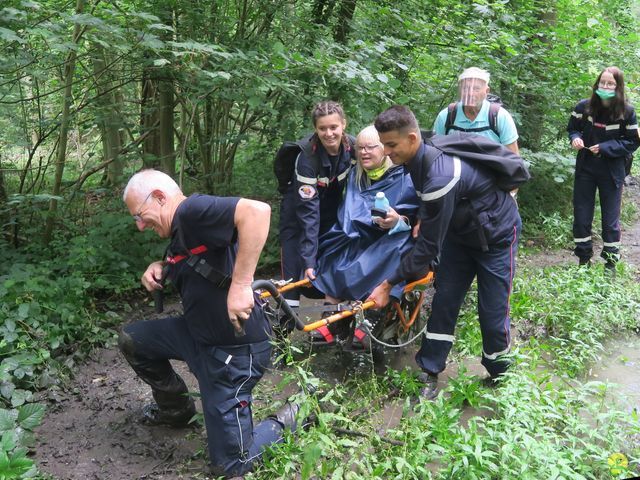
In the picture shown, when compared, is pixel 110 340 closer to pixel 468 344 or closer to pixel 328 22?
pixel 468 344

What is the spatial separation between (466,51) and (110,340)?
4.98 meters

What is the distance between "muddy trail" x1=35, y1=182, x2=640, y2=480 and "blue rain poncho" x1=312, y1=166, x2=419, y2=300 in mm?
705

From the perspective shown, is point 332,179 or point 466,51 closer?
point 332,179

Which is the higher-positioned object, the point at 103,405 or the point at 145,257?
the point at 145,257

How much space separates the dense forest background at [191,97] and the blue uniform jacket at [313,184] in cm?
81

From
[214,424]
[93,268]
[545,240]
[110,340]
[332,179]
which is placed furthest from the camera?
[545,240]

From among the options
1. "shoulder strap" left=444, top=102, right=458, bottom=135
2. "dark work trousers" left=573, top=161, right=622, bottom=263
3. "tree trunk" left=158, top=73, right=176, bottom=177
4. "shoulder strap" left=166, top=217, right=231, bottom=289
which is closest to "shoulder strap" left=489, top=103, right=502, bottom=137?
"shoulder strap" left=444, top=102, right=458, bottom=135

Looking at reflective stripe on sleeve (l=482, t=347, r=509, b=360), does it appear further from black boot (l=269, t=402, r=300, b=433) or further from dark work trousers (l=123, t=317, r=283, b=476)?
dark work trousers (l=123, t=317, r=283, b=476)

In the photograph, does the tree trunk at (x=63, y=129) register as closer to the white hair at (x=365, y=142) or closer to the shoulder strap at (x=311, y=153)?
the shoulder strap at (x=311, y=153)

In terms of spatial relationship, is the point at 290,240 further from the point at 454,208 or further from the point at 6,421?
the point at 6,421

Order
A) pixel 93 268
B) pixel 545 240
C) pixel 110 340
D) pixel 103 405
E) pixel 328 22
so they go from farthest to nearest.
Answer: pixel 545 240, pixel 328 22, pixel 93 268, pixel 110 340, pixel 103 405

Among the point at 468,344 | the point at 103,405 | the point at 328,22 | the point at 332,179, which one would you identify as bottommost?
the point at 103,405

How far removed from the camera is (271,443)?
3.23 metres

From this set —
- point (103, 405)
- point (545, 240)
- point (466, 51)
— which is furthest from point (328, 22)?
point (103, 405)
